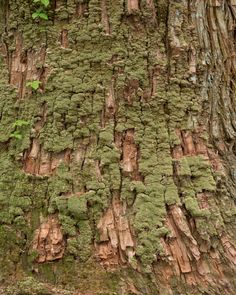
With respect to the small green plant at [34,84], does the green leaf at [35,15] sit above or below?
above

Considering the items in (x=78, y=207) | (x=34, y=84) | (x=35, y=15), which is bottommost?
(x=78, y=207)

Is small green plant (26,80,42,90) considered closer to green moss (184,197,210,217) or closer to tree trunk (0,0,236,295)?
tree trunk (0,0,236,295)

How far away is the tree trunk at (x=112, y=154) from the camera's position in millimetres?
2809

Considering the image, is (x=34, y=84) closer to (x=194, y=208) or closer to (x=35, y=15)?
(x=35, y=15)

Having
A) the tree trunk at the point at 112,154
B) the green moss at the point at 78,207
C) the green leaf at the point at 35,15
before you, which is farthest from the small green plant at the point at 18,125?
the green leaf at the point at 35,15

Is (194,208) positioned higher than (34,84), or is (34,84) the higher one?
(34,84)

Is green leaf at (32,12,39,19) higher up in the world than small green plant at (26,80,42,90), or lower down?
higher up

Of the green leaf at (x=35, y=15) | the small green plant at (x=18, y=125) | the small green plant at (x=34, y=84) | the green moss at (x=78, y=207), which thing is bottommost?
the green moss at (x=78, y=207)

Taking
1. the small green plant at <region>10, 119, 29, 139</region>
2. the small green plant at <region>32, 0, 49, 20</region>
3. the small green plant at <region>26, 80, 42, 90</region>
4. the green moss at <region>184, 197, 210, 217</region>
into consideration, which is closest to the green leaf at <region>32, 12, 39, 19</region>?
the small green plant at <region>32, 0, 49, 20</region>

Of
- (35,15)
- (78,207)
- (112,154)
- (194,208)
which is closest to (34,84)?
(35,15)

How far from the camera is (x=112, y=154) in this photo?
2.91 m

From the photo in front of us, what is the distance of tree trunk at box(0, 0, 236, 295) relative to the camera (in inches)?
111

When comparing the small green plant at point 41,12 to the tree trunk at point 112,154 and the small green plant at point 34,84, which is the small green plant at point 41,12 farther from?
the small green plant at point 34,84

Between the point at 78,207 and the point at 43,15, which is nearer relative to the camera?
the point at 78,207
